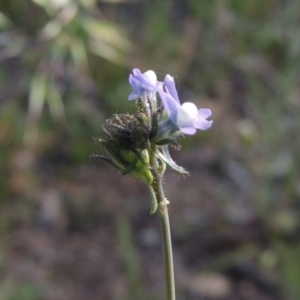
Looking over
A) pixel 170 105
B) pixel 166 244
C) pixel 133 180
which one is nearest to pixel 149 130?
pixel 170 105

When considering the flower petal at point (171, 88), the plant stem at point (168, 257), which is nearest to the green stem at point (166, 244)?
the plant stem at point (168, 257)

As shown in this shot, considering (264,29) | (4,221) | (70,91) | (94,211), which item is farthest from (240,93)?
(4,221)

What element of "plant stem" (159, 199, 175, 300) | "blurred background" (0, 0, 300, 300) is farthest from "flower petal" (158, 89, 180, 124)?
"blurred background" (0, 0, 300, 300)

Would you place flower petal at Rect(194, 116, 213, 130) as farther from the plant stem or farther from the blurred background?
the blurred background

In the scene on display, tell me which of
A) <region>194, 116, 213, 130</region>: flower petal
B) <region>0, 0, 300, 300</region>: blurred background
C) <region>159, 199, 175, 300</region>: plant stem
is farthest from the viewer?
<region>0, 0, 300, 300</region>: blurred background

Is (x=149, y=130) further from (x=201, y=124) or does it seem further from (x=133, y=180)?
(x=133, y=180)
